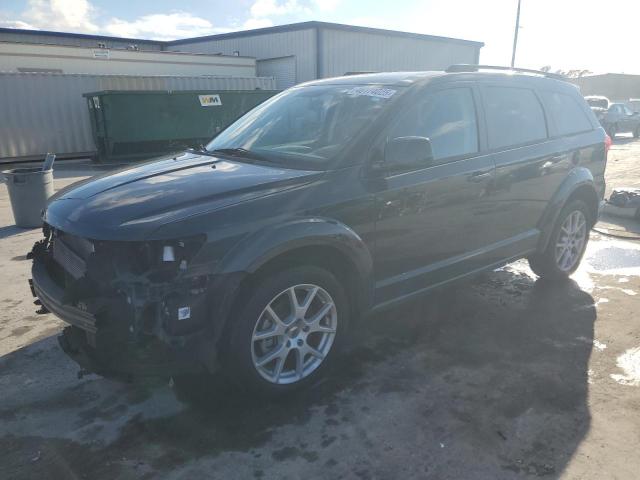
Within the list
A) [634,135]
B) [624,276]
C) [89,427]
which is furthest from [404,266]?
[634,135]

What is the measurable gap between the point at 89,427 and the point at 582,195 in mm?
4639

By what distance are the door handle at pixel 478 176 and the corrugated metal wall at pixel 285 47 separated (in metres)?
20.0

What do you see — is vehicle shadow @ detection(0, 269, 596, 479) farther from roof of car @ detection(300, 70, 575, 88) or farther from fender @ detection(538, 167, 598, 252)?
roof of car @ detection(300, 70, 575, 88)

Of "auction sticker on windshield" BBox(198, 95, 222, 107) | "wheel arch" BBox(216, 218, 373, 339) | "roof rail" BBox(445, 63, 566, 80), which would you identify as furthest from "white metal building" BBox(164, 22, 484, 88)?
"wheel arch" BBox(216, 218, 373, 339)

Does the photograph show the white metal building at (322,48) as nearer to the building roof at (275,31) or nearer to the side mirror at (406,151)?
the building roof at (275,31)

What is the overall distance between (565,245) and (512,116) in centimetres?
154

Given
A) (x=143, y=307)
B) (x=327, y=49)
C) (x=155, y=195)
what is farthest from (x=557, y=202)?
(x=327, y=49)

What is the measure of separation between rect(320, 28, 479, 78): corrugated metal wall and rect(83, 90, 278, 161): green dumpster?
29.1 feet

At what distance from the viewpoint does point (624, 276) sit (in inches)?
205

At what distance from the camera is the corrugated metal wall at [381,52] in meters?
23.3

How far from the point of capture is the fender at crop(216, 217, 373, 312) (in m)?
2.60

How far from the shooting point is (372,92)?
11.8 ft

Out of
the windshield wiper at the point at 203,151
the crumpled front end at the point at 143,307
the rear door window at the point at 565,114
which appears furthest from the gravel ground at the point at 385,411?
the rear door window at the point at 565,114

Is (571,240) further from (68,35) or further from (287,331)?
(68,35)
